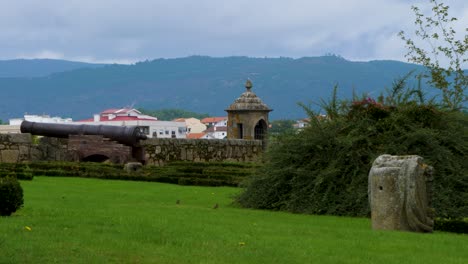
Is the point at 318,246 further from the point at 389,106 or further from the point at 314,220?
the point at 389,106

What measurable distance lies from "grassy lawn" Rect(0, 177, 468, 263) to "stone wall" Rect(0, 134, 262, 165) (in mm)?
14615

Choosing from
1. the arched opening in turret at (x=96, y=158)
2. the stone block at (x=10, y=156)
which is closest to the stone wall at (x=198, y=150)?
the arched opening in turret at (x=96, y=158)

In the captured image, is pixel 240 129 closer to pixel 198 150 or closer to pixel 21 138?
pixel 198 150

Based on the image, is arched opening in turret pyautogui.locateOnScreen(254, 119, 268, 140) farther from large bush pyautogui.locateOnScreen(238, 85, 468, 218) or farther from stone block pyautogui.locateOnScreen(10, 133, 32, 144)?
large bush pyautogui.locateOnScreen(238, 85, 468, 218)

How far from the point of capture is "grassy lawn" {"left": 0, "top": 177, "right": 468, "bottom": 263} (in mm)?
8578

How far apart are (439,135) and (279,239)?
764 cm

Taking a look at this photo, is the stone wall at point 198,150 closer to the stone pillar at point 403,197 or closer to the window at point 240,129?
the window at point 240,129

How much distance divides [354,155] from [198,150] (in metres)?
16.8

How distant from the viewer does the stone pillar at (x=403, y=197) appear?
12469 mm

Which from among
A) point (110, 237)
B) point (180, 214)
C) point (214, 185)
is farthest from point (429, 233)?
point (214, 185)

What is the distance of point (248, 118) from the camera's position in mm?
41250

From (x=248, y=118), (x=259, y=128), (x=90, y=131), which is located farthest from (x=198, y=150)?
(x=259, y=128)

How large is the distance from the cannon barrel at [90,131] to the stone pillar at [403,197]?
18531mm

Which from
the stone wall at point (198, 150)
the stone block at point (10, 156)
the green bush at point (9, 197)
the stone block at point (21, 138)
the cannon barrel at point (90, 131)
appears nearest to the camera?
the green bush at point (9, 197)
